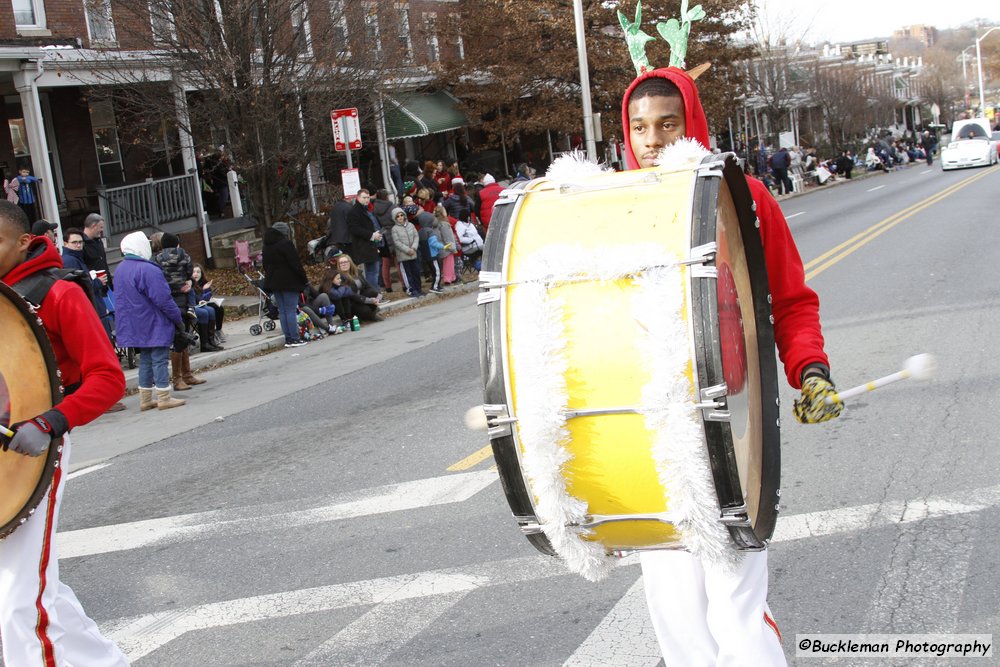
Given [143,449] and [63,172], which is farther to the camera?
[63,172]

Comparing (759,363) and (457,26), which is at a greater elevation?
(457,26)

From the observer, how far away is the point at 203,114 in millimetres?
18812

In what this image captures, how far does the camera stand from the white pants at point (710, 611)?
279cm

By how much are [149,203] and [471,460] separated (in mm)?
16754

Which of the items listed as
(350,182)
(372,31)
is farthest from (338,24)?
(350,182)

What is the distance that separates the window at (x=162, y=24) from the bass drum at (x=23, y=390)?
14.9m

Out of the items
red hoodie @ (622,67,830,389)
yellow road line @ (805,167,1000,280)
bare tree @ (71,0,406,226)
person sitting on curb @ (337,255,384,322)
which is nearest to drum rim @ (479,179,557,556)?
red hoodie @ (622,67,830,389)

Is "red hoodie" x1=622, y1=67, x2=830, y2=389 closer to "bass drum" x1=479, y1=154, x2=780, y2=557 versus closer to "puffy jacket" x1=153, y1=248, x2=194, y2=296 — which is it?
"bass drum" x1=479, y1=154, x2=780, y2=557

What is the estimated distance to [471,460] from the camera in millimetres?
6918

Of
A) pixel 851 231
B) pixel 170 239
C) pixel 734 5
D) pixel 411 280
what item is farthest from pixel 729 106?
pixel 170 239

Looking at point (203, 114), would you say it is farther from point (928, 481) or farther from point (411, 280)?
point (928, 481)

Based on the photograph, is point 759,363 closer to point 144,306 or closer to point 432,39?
point 144,306

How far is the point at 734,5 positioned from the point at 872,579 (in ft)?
92.5

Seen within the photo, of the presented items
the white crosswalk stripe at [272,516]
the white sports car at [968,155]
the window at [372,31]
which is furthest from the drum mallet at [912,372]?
the white sports car at [968,155]
